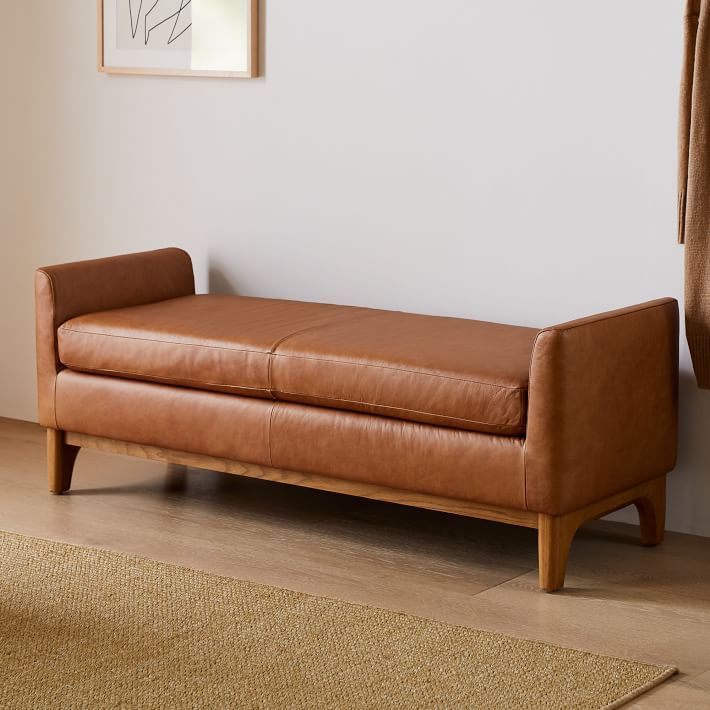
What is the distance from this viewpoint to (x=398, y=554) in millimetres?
3186

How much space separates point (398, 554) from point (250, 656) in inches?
30.3

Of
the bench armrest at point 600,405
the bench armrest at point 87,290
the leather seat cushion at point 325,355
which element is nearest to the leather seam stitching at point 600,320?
the bench armrest at point 600,405

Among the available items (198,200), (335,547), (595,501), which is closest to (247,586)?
(335,547)

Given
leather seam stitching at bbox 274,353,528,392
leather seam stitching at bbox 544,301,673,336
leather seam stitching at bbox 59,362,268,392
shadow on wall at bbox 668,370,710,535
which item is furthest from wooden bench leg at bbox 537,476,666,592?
leather seam stitching at bbox 59,362,268,392

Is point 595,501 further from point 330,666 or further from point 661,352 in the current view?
point 330,666

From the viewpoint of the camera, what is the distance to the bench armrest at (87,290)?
11.8ft

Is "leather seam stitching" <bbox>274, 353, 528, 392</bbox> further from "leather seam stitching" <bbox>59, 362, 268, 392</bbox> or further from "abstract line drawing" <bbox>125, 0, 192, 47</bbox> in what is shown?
"abstract line drawing" <bbox>125, 0, 192, 47</bbox>

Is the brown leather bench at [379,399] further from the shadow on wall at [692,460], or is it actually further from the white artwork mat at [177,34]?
the white artwork mat at [177,34]

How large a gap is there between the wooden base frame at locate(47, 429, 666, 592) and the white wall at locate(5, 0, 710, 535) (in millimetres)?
190

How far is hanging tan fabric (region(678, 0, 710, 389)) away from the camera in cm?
305

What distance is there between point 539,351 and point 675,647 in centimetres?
66

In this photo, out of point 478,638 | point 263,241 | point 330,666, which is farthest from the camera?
point 263,241

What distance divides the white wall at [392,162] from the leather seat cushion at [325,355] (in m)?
0.22

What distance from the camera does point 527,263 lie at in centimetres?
354
